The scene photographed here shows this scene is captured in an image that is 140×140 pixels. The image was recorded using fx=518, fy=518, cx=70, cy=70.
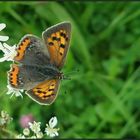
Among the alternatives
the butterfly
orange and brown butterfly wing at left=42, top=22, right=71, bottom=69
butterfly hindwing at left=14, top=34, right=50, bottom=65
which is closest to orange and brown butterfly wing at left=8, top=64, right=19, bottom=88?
the butterfly

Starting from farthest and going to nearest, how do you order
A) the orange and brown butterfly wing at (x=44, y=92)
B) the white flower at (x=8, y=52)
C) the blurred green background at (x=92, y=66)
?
the blurred green background at (x=92, y=66) < the white flower at (x=8, y=52) < the orange and brown butterfly wing at (x=44, y=92)

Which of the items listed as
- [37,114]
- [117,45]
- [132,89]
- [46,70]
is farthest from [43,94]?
[117,45]

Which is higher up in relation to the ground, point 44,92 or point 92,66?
point 44,92

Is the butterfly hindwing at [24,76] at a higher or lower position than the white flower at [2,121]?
higher

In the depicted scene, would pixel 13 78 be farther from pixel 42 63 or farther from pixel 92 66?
pixel 92 66

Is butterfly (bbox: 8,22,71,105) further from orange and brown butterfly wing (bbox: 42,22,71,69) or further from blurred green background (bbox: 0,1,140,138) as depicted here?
blurred green background (bbox: 0,1,140,138)

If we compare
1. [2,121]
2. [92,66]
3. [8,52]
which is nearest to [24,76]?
[8,52]

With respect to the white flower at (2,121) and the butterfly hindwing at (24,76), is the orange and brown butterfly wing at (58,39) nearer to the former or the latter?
the butterfly hindwing at (24,76)

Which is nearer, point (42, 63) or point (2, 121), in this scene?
point (2, 121)

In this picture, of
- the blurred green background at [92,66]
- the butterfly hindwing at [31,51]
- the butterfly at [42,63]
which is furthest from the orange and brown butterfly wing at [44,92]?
the blurred green background at [92,66]
